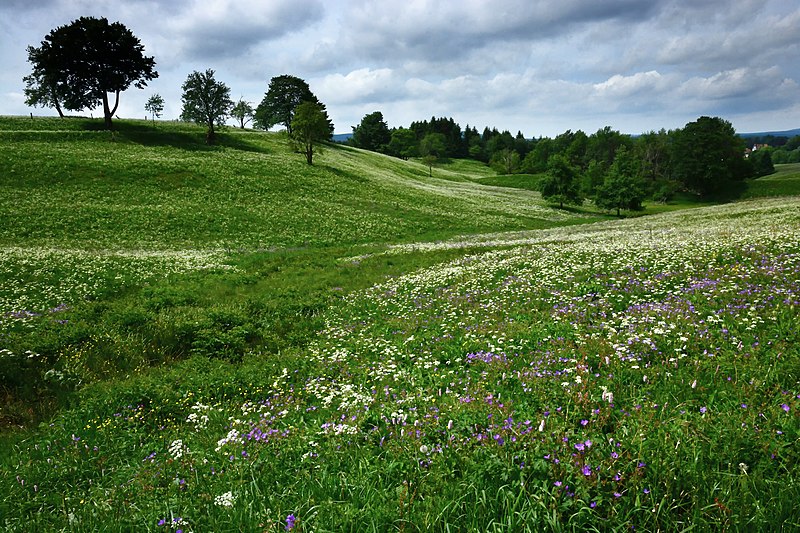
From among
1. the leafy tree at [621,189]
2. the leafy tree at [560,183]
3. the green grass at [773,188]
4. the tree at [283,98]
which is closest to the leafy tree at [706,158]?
the green grass at [773,188]

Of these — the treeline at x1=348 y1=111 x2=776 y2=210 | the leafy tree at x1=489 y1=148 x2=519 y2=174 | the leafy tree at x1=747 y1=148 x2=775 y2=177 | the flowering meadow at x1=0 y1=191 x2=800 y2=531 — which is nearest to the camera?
the flowering meadow at x1=0 y1=191 x2=800 y2=531

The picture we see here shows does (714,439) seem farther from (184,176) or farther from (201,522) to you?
(184,176)

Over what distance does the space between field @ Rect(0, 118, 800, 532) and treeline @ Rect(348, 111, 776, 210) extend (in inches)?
2264

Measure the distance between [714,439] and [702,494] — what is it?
0.88 metres

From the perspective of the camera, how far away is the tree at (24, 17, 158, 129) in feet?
191

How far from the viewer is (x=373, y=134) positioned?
15050 centimetres

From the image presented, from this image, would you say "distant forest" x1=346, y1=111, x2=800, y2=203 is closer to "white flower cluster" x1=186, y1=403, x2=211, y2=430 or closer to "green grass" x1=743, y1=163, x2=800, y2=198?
"green grass" x1=743, y1=163, x2=800, y2=198

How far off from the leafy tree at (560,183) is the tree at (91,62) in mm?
72080

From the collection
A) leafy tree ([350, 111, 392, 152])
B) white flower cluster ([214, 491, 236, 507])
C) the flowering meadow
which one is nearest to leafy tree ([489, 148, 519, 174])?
leafy tree ([350, 111, 392, 152])

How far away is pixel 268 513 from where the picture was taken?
391 cm

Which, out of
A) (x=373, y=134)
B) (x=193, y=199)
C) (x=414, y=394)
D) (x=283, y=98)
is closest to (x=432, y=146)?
(x=373, y=134)

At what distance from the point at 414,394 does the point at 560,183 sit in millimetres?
70336

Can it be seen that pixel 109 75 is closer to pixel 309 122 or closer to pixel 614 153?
pixel 309 122

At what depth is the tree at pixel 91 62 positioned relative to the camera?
2287 inches
